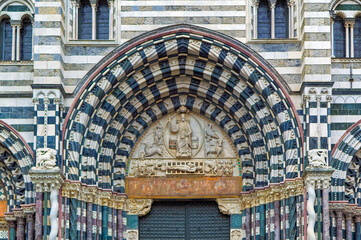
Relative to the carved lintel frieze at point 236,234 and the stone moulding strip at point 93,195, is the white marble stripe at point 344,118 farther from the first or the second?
the stone moulding strip at point 93,195

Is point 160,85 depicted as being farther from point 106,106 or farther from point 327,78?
point 327,78

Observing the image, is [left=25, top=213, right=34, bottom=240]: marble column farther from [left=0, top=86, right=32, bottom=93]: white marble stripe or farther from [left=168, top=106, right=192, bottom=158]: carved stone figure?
[left=168, top=106, right=192, bottom=158]: carved stone figure

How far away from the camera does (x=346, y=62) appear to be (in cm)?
2288

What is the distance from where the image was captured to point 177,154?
23422 millimetres

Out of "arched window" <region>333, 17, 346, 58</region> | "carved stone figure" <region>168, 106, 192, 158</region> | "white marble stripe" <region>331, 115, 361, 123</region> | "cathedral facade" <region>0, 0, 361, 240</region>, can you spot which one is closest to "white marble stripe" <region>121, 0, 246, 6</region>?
"cathedral facade" <region>0, 0, 361, 240</region>

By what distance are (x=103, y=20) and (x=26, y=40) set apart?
172 centimetres

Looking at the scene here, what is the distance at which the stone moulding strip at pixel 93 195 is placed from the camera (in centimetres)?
2205

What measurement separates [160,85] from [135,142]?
4.41ft

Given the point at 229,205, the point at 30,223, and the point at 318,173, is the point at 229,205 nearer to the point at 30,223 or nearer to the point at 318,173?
the point at 318,173

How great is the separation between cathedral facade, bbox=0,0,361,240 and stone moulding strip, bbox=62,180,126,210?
3 centimetres

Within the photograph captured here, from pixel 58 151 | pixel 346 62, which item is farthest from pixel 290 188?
pixel 58 151

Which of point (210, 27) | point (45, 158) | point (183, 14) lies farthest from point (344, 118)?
point (45, 158)

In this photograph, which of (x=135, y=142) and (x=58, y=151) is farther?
(x=135, y=142)

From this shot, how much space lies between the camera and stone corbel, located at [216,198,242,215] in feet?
76.6
